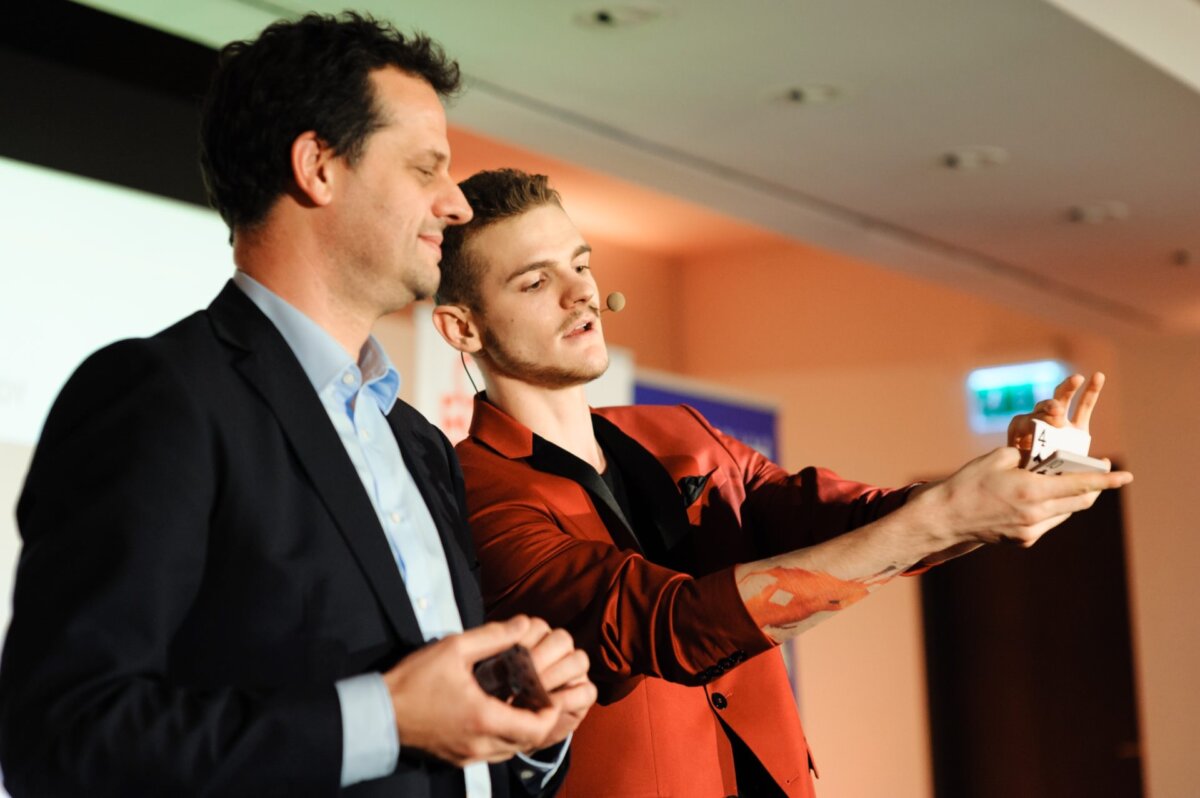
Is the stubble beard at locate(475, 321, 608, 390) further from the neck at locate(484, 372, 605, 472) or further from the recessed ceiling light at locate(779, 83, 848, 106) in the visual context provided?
the recessed ceiling light at locate(779, 83, 848, 106)

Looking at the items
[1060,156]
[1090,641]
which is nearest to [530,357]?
[1060,156]

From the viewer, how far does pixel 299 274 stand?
1.35 metres

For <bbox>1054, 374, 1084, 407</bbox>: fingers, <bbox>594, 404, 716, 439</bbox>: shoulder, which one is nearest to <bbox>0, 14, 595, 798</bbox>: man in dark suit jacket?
<bbox>594, 404, 716, 439</bbox>: shoulder

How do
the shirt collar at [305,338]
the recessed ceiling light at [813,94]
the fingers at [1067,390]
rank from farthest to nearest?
the recessed ceiling light at [813,94], the fingers at [1067,390], the shirt collar at [305,338]

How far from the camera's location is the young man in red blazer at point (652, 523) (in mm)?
1495

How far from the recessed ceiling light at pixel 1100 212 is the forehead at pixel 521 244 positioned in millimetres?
4761

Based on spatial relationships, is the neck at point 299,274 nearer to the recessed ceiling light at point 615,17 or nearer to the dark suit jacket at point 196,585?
the dark suit jacket at point 196,585

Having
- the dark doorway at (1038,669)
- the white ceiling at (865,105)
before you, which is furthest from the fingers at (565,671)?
the dark doorway at (1038,669)

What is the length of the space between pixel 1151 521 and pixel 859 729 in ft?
6.67

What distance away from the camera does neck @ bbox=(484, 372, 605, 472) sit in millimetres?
1883

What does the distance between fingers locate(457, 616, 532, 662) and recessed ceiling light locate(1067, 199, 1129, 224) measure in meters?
5.48

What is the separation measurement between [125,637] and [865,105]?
13.8ft

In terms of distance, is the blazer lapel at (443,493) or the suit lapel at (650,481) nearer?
the blazer lapel at (443,493)

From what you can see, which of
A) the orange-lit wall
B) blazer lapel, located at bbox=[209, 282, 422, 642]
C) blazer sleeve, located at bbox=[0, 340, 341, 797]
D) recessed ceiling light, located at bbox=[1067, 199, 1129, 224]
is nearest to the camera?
blazer sleeve, located at bbox=[0, 340, 341, 797]
